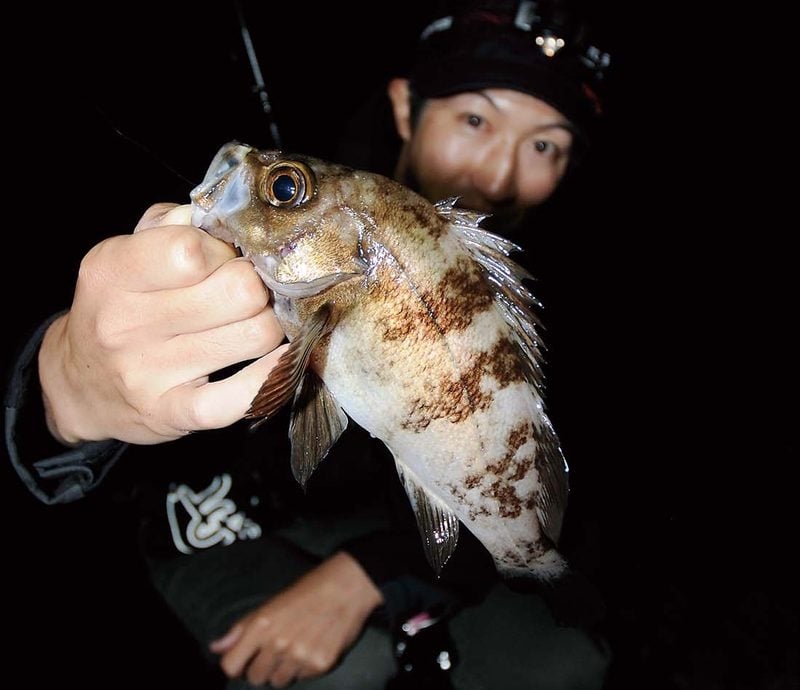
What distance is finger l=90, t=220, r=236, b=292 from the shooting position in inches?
35.4

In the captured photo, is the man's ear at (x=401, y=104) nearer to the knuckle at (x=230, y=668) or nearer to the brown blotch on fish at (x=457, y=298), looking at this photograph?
the brown blotch on fish at (x=457, y=298)

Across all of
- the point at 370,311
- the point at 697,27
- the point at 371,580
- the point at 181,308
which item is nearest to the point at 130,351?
the point at 181,308

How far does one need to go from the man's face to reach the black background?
94 centimetres

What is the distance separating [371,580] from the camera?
2230 millimetres

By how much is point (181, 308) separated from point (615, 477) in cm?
389

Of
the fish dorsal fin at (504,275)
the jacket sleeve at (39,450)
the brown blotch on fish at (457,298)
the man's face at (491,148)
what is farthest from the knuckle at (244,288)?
the man's face at (491,148)

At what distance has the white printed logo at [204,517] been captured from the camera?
7.57ft

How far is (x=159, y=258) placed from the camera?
0.90m

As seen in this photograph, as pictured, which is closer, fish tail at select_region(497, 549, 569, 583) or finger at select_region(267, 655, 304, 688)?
fish tail at select_region(497, 549, 569, 583)

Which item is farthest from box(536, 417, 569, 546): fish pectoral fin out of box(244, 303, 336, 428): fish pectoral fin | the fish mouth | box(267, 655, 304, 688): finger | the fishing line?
box(267, 655, 304, 688): finger

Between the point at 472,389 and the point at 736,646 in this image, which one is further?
the point at 736,646

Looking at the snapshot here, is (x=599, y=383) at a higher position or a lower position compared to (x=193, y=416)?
lower

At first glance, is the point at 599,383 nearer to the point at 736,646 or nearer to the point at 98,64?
the point at 736,646

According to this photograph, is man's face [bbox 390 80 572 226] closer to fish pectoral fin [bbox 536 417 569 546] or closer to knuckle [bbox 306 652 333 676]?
fish pectoral fin [bbox 536 417 569 546]
